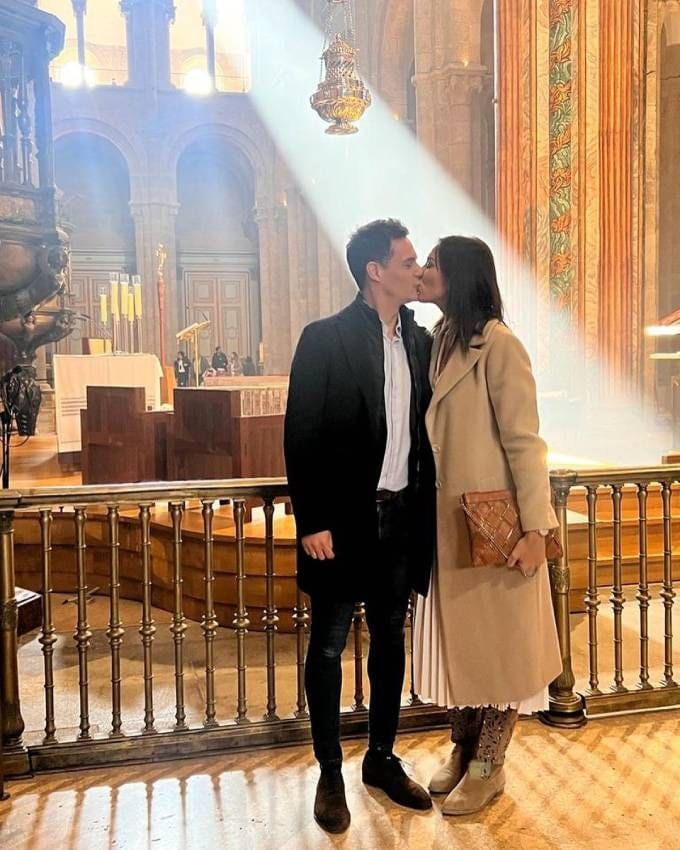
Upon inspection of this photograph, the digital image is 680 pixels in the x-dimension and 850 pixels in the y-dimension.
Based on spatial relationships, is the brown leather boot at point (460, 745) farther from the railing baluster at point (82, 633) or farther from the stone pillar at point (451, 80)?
the stone pillar at point (451, 80)

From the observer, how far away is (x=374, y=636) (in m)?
2.65

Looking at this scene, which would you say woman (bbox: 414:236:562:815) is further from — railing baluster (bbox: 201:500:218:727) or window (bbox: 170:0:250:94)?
window (bbox: 170:0:250:94)

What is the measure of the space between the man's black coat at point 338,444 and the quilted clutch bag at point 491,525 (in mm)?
276

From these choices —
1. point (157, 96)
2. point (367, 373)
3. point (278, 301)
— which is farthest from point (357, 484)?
point (157, 96)

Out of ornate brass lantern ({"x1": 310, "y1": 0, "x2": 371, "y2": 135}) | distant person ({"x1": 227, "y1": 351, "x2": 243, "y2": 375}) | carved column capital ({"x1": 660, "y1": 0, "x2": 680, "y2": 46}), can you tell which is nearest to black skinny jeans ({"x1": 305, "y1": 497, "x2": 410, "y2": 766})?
ornate brass lantern ({"x1": 310, "y1": 0, "x2": 371, "y2": 135})

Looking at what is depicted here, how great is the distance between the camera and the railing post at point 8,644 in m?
2.95

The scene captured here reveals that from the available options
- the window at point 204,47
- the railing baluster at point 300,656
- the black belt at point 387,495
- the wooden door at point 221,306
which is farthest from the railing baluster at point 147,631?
the window at point 204,47

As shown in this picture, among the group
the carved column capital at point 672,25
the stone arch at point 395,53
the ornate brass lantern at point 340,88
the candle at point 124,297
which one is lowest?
the candle at point 124,297

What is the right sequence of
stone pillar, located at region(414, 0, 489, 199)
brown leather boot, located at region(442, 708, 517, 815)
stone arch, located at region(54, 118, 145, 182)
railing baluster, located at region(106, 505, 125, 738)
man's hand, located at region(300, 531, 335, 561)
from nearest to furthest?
man's hand, located at region(300, 531, 335, 561)
brown leather boot, located at region(442, 708, 517, 815)
railing baluster, located at region(106, 505, 125, 738)
stone pillar, located at region(414, 0, 489, 199)
stone arch, located at region(54, 118, 145, 182)

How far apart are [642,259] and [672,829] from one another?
774 cm

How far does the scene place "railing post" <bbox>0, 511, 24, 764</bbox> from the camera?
2.95 metres

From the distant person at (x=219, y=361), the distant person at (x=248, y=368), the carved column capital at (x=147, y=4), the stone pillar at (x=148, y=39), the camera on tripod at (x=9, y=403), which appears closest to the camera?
the camera on tripod at (x=9, y=403)

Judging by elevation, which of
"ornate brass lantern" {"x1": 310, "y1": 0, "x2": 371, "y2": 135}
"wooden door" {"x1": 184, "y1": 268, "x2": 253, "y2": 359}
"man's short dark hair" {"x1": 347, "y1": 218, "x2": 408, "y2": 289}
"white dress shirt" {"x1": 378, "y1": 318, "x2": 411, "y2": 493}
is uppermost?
"ornate brass lantern" {"x1": 310, "y1": 0, "x2": 371, "y2": 135}

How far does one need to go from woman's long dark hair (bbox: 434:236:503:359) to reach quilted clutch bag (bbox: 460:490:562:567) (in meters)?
0.44
